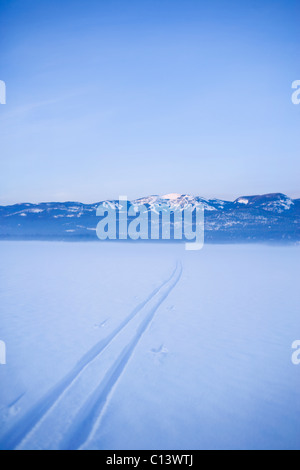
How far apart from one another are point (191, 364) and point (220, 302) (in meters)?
4.52

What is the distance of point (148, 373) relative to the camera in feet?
14.8

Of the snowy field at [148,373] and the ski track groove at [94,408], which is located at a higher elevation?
the ski track groove at [94,408]

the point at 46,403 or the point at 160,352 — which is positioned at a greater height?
the point at 46,403

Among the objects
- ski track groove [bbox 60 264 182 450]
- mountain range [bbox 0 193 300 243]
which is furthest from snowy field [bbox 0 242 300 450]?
mountain range [bbox 0 193 300 243]

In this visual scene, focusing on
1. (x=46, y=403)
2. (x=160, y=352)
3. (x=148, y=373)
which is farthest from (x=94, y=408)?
(x=160, y=352)

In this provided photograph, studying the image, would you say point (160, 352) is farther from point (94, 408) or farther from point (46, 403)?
point (46, 403)

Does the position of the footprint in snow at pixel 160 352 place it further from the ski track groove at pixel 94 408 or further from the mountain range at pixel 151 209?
the mountain range at pixel 151 209

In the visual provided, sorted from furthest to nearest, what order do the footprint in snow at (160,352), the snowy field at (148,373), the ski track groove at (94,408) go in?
the footprint in snow at (160,352) < the snowy field at (148,373) < the ski track groove at (94,408)

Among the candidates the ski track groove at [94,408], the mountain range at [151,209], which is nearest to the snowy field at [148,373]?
the ski track groove at [94,408]

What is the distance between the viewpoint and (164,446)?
3102 mm

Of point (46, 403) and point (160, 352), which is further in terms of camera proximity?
point (160, 352)

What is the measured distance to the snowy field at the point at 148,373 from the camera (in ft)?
10.6

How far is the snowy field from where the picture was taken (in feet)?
10.6

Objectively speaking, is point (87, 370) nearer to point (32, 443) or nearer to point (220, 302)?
A: point (32, 443)
